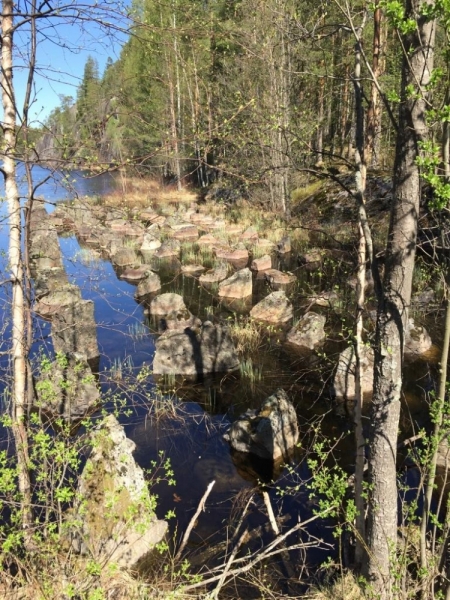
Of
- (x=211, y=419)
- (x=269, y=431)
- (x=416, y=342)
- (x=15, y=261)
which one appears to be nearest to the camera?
(x=15, y=261)

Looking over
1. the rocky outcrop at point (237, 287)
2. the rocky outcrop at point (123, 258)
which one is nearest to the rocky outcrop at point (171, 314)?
the rocky outcrop at point (237, 287)

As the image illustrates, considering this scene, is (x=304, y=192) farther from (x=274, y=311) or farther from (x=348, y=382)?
(x=348, y=382)

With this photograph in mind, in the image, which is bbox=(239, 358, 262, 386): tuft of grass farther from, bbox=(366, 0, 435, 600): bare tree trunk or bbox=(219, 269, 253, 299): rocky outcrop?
bbox=(366, 0, 435, 600): bare tree trunk

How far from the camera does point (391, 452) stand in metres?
3.83

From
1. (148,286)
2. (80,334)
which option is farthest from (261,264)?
(80,334)

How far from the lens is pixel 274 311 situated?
1156 cm

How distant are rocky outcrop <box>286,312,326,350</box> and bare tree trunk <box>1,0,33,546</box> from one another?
691 centimetres

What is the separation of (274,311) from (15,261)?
809 cm

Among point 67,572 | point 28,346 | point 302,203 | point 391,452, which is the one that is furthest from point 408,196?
point 302,203

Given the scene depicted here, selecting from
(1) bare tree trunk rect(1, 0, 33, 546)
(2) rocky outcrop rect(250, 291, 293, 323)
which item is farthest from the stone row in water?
(2) rocky outcrop rect(250, 291, 293, 323)

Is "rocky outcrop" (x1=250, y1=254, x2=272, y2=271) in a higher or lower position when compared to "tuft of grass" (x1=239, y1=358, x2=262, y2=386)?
higher

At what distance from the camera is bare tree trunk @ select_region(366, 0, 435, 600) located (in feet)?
10.6

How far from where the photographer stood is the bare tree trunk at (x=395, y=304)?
3.24m

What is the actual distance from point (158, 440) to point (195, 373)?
6.89 feet
